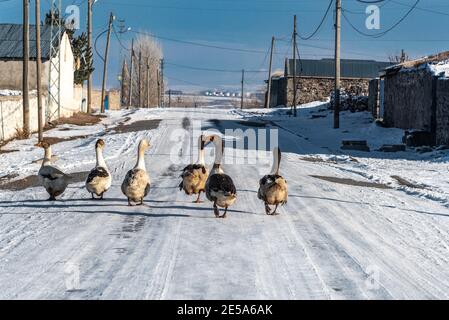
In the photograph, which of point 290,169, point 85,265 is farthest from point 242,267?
point 290,169

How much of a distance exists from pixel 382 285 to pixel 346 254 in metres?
1.70

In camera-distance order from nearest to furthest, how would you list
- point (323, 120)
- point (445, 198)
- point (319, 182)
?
1. point (445, 198)
2. point (319, 182)
3. point (323, 120)

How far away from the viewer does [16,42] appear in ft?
174

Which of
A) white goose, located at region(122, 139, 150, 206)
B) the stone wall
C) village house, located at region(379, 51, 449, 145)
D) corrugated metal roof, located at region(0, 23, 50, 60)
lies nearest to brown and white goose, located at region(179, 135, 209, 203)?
white goose, located at region(122, 139, 150, 206)

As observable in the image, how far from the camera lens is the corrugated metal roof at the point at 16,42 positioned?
48750 mm

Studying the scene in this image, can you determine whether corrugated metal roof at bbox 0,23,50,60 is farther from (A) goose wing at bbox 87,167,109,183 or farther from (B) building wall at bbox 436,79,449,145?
(A) goose wing at bbox 87,167,109,183

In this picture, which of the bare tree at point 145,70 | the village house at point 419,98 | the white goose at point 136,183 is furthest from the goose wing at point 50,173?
the bare tree at point 145,70

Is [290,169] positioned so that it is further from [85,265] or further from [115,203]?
[85,265]

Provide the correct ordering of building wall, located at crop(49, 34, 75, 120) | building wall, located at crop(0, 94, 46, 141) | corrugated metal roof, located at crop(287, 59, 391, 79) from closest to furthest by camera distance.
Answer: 1. building wall, located at crop(0, 94, 46, 141)
2. building wall, located at crop(49, 34, 75, 120)
3. corrugated metal roof, located at crop(287, 59, 391, 79)

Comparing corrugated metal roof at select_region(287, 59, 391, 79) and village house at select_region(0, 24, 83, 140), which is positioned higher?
corrugated metal roof at select_region(287, 59, 391, 79)

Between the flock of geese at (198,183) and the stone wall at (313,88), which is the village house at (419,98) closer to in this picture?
the flock of geese at (198,183)

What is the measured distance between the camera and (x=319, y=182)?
59.3 ft

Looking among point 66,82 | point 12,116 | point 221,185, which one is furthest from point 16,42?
point 221,185

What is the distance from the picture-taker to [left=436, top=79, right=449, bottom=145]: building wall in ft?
87.7
